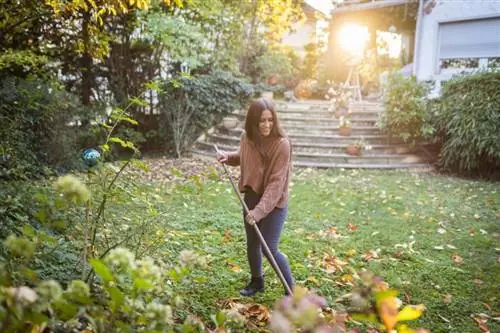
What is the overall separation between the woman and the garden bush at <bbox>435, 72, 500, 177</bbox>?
707 cm

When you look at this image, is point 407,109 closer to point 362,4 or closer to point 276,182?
point 276,182

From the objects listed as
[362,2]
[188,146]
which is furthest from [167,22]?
[362,2]

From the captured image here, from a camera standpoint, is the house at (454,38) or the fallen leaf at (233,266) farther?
the house at (454,38)

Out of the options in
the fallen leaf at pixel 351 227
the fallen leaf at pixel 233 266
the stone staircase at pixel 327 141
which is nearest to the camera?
the fallen leaf at pixel 233 266

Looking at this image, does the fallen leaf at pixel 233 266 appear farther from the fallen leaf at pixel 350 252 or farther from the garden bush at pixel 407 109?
the garden bush at pixel 407 109

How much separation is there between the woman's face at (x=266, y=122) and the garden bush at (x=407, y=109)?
7.39m

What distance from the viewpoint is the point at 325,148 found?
1094 centimetres

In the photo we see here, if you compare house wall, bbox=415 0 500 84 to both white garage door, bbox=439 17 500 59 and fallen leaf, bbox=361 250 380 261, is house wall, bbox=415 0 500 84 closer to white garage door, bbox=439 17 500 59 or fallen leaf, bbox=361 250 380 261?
white garage door, bbox=439 17 500 59

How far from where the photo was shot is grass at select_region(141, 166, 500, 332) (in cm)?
383

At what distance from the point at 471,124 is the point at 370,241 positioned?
5189 millimetres

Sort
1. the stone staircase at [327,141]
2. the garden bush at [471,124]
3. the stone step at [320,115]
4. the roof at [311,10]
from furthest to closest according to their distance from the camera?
1. the roof at [311,10]
2. the stone step at [320,115]
3. the stone staircase at [327,141]
4. the garden bush at [471,124]

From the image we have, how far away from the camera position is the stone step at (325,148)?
10688 millimetres

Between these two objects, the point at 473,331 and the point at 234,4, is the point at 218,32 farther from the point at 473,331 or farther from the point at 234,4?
the point at 473,331

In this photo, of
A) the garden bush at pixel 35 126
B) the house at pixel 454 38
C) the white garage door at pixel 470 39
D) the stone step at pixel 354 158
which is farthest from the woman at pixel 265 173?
the white garage door at pixel 470 39
